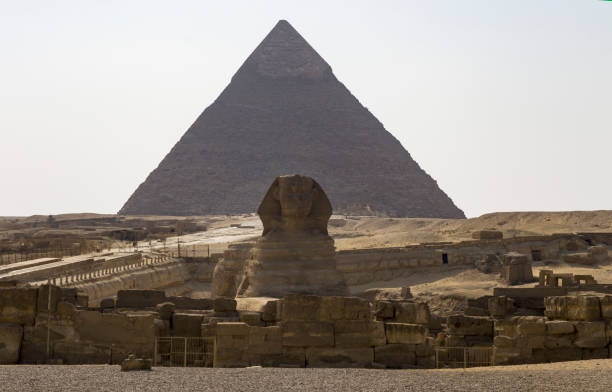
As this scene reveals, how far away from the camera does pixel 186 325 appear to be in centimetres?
946

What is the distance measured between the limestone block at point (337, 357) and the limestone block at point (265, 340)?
0.86 feet

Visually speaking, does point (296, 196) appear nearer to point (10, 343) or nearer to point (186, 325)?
point (186, 325)

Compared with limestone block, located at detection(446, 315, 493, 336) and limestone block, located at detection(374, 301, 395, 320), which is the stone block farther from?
limestone block, located at detection(446, 315, 493, 336)

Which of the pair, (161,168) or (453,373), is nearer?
(453,373)

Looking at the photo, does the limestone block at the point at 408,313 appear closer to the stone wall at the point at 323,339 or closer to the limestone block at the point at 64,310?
the stone wall at the point at 323,339

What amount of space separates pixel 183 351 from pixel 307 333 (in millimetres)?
1206

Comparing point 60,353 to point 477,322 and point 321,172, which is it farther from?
point 321,172

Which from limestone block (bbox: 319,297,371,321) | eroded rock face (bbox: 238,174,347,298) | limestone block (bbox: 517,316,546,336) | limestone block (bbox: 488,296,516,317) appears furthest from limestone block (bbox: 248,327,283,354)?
eroded rock face (bbox: 238,174,347,298)

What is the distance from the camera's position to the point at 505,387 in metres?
6.41

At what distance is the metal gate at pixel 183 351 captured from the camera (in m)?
8.82

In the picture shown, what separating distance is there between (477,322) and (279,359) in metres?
2.69

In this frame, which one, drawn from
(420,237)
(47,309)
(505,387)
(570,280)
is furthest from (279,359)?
(420,237)

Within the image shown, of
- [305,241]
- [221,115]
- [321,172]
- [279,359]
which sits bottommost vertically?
[279,359]

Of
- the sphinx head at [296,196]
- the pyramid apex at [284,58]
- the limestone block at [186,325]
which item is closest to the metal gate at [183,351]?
the limestone block at [186,325]
